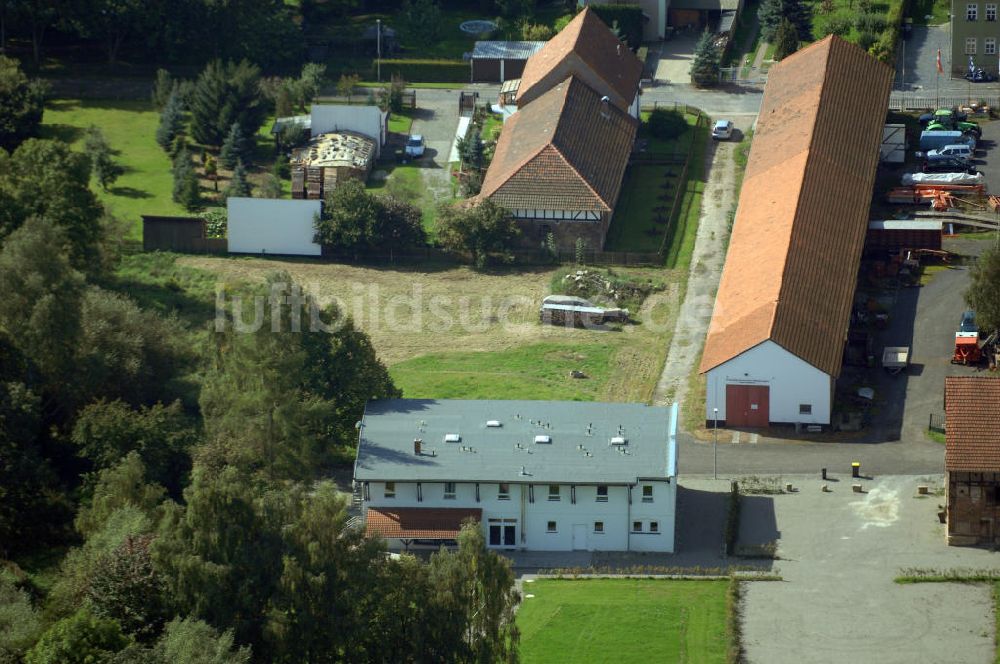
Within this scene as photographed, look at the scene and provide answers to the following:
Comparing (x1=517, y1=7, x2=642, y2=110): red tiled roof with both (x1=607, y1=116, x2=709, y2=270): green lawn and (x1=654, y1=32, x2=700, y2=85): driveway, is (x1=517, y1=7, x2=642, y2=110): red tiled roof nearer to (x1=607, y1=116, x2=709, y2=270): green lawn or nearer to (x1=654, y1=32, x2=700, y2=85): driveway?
(x1=607, y1=116, x2=709, y2=270): green lawn

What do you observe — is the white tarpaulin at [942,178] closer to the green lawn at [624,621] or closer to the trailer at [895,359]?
the trailer at [895,359]

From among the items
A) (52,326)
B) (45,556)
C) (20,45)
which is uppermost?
(20,45)

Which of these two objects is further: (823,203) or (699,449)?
(823,203)

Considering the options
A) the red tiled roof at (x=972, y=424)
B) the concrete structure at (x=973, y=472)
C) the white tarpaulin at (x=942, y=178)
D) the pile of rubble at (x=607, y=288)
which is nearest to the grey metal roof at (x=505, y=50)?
the white tarpaulin at (x=942, y=178)

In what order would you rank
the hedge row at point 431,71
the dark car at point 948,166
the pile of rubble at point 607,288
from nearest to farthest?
the pile of rubble at point 607,288 → the dark car at point 948,166 → the hedge row at point 431,71

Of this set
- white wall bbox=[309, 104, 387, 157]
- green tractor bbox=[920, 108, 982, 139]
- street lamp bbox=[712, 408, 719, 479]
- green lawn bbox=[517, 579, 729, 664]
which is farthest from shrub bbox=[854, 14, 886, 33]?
green lawn bbox=[517, 579, 729, 664]

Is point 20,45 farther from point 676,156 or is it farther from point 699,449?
point 699,449

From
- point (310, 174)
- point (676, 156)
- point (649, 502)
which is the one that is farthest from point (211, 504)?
point (676, 156)
